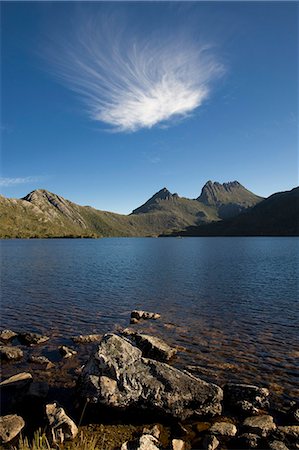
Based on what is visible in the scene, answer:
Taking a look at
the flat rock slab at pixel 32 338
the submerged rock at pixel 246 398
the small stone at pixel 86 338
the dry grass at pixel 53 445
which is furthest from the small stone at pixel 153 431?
the flat rock slab at pixel 32 338

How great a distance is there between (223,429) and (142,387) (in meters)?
4.83

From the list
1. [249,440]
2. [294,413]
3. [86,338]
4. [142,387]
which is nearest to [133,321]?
[86,338]

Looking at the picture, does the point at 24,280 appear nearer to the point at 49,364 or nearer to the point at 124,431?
the point at 49,364

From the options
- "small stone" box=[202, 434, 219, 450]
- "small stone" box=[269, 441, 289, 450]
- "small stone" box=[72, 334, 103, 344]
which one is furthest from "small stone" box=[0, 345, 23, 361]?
"small stone" box=[269, 441, 289, 450]

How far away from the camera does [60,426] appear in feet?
49.2

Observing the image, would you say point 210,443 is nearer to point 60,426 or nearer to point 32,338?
point 60,426

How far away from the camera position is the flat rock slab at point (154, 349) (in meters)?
24.2

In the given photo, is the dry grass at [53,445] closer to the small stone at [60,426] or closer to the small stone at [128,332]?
the small stone at [60,426]

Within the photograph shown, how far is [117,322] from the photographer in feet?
115

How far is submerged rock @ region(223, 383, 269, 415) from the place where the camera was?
17189 millimetres

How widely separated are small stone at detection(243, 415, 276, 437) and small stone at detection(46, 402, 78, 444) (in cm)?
912

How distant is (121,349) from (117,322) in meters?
16.9

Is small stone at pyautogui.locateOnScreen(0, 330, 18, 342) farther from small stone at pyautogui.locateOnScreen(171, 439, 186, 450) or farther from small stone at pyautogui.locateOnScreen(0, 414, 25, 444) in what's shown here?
small stone at pyautogui.locateOnScreen(171, 439, 186, 450)

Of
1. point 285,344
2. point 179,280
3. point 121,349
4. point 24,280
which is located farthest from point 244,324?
point 24,280
